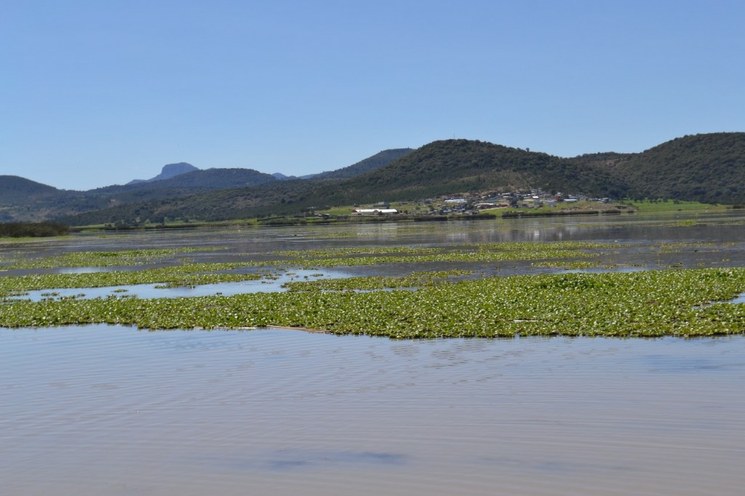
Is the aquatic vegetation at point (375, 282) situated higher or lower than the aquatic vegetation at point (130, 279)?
higher

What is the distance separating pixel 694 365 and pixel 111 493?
12.7 m

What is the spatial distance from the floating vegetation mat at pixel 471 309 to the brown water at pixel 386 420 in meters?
1.75

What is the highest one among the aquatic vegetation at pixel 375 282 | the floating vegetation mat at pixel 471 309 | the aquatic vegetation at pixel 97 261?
the floating vegetation mat at pixel 471 309

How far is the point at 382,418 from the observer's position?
16078 mm

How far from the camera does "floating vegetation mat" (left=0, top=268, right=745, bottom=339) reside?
24750 mm

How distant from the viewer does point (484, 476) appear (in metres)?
12.7

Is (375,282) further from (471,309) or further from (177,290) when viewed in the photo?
(471,309)

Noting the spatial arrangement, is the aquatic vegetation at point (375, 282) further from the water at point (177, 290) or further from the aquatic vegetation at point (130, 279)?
the aquatic vegetation at point (130, 279)

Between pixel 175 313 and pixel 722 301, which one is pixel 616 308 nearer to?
pixel 722 301

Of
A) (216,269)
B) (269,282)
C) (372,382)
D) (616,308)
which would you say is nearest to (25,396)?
(372,382)

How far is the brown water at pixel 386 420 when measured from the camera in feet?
42.0

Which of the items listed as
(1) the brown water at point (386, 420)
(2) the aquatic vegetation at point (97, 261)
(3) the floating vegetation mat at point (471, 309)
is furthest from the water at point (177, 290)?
(2) the aquatic vegetation at point (97, 261)

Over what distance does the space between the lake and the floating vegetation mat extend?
5.05ft

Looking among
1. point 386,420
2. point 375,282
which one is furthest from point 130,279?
point 386,420
